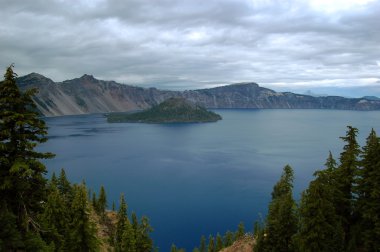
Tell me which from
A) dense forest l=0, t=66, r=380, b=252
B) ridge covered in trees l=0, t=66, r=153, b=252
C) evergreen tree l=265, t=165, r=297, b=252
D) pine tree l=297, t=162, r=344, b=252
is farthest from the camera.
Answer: evergreen tree l=265, t=165, r=297, b=252

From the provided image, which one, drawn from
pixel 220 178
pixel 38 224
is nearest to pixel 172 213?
pixel 220 178

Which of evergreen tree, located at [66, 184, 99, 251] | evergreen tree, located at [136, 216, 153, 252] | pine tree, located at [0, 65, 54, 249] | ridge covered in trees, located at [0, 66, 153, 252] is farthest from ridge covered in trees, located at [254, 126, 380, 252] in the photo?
pine tree, located at [0, 65, 54, 249]

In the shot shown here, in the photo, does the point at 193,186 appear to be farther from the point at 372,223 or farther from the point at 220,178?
the point at 372,223

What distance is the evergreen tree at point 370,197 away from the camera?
3681 centimetres

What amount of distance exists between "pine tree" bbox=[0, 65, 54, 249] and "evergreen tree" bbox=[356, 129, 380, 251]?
33206mm

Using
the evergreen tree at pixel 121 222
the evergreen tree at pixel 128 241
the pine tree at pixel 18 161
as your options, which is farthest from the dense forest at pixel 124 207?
the evergreen tree at pixel 121 222

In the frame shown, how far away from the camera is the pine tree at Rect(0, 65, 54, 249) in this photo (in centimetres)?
2112

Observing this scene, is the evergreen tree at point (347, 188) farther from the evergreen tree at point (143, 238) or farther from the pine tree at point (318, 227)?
the evergreen tree at point (143, 238)

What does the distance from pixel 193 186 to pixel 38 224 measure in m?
143

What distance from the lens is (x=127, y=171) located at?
199 m

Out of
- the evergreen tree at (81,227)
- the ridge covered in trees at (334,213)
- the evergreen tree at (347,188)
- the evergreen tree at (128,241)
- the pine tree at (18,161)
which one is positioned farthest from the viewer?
the evergreen tree at (128,241)

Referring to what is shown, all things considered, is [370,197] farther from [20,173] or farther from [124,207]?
[124,207]

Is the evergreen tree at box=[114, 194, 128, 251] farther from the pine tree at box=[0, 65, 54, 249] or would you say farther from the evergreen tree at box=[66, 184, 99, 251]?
the pine tree at box=[0, 65, 54, 249]

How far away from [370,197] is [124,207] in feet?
125
